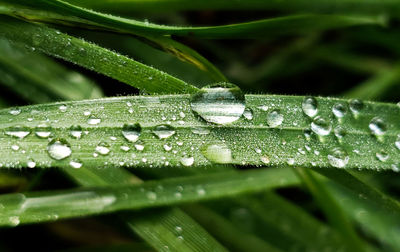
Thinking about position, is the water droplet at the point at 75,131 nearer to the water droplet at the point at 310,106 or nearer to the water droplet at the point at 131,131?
the water droplet at the point at 131,131

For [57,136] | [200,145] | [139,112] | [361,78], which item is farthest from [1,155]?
[361,78]

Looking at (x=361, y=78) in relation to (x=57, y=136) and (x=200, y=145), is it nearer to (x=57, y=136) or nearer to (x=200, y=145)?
(x=200, y=145)

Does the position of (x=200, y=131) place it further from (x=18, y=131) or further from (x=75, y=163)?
(x=18, y=131)

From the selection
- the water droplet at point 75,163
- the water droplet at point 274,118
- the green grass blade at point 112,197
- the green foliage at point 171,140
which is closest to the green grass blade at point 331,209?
the green foliage at point 171,140

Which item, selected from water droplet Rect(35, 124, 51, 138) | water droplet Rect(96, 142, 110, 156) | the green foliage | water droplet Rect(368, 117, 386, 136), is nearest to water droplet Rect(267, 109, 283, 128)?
the green foliage

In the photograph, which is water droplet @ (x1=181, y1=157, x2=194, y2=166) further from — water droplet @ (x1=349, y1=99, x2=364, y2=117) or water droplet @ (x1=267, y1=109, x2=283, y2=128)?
water droplet @ (x1=349, y1=99, x2=364, y2=117)
